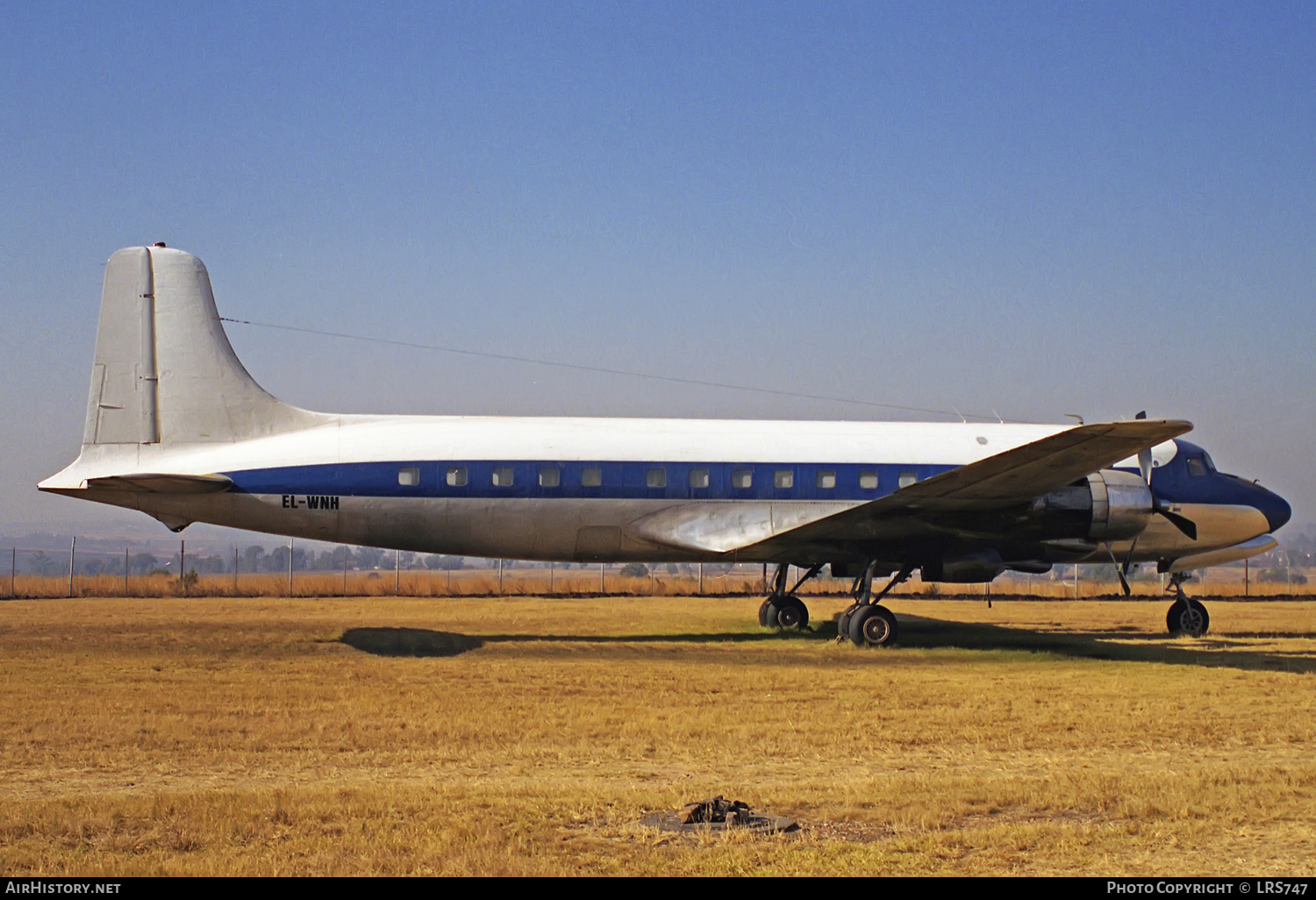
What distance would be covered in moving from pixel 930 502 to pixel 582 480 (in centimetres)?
640

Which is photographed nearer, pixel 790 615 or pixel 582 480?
pixel 582 480

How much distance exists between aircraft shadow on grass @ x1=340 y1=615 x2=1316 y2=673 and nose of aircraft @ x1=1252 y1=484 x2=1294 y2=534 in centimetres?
257

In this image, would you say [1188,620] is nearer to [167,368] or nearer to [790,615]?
[790,615]

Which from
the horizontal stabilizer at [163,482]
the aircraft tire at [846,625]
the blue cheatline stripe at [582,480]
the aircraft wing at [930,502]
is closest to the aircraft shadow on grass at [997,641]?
the aircraft tire at [846,625]

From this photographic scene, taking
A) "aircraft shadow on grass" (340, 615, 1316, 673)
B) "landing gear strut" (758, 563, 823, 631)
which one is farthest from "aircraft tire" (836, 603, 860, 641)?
"landing gear strut" (758, 563, 823, 631)

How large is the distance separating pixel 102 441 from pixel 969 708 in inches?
600

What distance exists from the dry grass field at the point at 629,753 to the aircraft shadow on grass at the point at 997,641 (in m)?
0.18

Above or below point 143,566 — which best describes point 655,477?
above

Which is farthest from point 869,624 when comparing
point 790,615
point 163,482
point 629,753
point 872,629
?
point 163,482

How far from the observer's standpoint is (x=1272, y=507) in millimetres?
23562

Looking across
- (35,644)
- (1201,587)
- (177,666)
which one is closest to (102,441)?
(35,644)

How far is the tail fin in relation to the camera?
20.0 m

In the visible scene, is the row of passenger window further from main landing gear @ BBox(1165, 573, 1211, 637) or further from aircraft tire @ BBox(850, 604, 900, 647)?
main landing gear @ BBox(1165, 573, 1211, 637)
